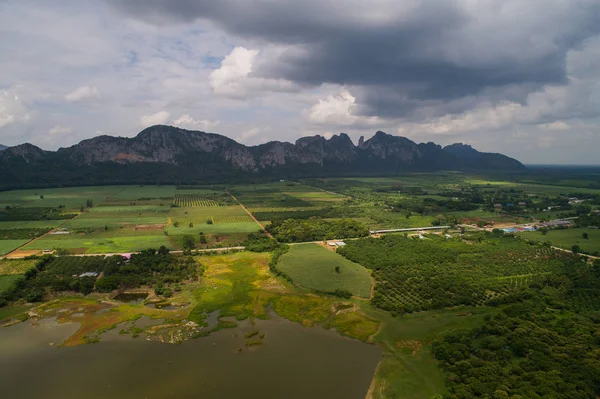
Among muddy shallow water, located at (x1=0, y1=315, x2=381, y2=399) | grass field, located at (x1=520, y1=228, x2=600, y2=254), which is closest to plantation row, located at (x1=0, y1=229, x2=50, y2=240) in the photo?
muddy shallow water, located at (x1=0, y1=315, x2=381, y2=399)

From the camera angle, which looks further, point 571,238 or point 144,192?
point 144,192

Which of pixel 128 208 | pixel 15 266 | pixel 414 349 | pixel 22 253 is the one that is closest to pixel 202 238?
pixel 15 266

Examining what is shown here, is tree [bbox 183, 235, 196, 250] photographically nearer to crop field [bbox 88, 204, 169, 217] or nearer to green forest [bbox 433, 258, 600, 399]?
crop field [bbox 88, 204, 169, 217]

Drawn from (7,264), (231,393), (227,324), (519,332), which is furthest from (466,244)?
(7,264)

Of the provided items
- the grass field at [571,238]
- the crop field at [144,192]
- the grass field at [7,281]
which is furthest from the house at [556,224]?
the crop field at [144,192]

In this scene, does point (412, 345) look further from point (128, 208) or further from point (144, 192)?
point (144, 192)

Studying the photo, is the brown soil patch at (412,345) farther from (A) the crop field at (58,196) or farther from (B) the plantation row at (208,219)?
(A) the crop field at (58,196)
